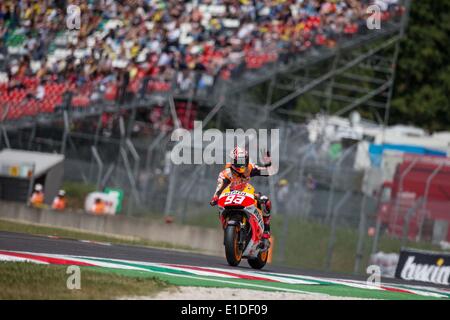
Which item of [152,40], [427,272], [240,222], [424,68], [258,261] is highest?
[424,68]

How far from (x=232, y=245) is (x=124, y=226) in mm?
9744

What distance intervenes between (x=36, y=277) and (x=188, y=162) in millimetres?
12903

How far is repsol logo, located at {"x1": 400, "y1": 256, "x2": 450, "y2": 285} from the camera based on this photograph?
67.6 feet

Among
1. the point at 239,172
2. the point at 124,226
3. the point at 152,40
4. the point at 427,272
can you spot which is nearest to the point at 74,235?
the point at 124,226

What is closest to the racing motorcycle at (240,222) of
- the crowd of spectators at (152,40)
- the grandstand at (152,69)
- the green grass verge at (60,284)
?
the green grass verge at (60,284)

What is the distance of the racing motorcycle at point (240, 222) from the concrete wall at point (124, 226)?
300 inches

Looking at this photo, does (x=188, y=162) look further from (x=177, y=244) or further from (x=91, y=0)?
(x=91, y=0)

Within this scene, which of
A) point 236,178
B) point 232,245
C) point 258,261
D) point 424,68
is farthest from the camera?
point 424,68

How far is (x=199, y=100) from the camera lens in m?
27.4

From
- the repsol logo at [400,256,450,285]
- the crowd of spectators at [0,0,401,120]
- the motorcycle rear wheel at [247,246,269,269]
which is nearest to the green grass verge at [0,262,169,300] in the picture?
the motorcycle rear wheel at [247,246,269,269]

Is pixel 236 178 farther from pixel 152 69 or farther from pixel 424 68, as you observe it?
pixel 424 68

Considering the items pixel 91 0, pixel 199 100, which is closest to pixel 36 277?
pixel 199 100

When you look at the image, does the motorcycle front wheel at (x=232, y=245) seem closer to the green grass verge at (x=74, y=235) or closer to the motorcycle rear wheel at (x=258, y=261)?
the motorcycle rear wheel at (x=258, y=261)

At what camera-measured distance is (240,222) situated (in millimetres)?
14336
